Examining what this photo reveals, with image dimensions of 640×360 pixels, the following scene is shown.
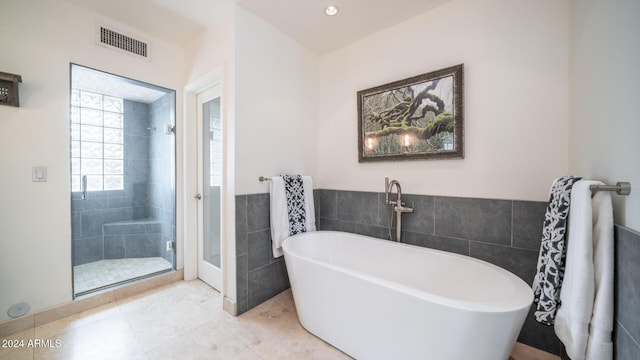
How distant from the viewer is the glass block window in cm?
308

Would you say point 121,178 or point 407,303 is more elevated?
point 121,178

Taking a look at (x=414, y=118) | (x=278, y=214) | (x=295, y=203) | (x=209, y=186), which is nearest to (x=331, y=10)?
(x=414, y=118)

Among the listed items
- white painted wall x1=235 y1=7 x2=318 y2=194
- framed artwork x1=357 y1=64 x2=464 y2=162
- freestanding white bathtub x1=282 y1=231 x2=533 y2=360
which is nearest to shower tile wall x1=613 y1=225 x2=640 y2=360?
freestanding white bathtub x1=282 y1=231 x2=533 y2=360

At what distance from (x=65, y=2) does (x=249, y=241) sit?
2.46 meters

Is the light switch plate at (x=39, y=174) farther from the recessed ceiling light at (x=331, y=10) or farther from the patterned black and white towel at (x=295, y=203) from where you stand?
the recessed ceiling light at (x=331, y=10)

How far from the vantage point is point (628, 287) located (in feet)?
2.54

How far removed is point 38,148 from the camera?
169 cm

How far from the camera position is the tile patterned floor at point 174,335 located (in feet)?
4.76

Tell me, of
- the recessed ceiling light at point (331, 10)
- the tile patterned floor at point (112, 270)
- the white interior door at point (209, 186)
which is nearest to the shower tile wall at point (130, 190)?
the tile patterned floor at point (112, 270)

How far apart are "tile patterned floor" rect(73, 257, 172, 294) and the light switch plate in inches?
43.1

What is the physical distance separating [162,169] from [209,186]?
115 centimetres

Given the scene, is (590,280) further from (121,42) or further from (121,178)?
(121,178)

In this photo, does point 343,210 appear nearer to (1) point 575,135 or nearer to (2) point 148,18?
(1) point 575,135

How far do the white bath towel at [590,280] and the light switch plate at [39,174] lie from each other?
334 centimetres
